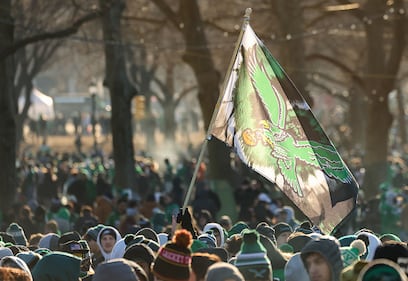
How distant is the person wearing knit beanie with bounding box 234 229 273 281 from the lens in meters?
8.72

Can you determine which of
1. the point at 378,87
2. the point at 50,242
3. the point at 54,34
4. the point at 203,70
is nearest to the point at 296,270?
the point at 50,242

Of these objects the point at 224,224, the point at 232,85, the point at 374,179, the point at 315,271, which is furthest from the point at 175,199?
the point at 315,271

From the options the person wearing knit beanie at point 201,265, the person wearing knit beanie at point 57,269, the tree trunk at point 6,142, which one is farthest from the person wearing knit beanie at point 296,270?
the tree trunk at point 6,142

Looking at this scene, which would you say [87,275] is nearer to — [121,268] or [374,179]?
[121,268]

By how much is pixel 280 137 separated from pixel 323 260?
2683 mm

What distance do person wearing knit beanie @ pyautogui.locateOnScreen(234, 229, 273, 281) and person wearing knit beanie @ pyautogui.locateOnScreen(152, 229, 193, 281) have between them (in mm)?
679

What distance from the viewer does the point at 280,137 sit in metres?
11.1

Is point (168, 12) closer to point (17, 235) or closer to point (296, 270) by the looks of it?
point (17, 235)

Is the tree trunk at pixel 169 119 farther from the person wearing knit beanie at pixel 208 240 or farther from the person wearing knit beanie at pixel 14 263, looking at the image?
the person wearing knit beanie at pixel 14 263

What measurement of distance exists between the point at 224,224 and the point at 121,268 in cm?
1053

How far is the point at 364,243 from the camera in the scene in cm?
1098

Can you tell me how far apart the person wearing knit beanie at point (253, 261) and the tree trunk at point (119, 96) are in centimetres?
1879

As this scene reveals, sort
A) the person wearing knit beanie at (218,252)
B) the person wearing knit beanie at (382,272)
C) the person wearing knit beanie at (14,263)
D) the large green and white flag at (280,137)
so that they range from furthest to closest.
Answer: the large green and white flag at (280,137)
the person wearing knit beanie at (218,252)
the person wearing knit beanie at (14,263)
the person wearing knit beanie at (382,272)

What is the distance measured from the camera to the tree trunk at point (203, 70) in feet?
105
